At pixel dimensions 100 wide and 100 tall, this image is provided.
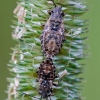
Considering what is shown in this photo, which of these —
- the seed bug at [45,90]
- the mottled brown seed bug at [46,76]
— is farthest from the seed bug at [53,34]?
the seed bug at [45,90]

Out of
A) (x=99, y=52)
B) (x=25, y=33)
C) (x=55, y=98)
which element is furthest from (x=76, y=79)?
(x=99, y=52)

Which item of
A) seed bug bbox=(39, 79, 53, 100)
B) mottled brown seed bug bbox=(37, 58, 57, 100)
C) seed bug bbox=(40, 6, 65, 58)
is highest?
seed bug bbox=(40, 6, 65, 58)

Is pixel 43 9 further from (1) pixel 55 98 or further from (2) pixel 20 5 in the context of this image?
(1) pixel 55 98

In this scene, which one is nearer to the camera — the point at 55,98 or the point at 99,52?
the point at 55,98

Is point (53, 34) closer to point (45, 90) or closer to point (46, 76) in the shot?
point (46, 76)

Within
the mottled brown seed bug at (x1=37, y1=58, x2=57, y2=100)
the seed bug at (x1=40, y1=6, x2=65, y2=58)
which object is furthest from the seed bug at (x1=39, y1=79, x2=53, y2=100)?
the seed bug at (x1=40, y1=6, x2=65, y2=58)

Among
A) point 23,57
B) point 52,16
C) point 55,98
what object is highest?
point 52,16

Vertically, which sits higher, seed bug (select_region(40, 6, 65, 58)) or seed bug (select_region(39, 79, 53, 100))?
seed bug (select_region(40, 6, 65, 58))

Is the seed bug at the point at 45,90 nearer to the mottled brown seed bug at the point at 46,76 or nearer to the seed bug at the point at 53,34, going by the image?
the mottled brown seed bug at the point at 46,76

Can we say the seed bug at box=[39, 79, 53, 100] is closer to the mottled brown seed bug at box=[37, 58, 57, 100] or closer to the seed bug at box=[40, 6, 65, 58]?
the mottled brown seed bug at box=[37, 58, 57, 100]
